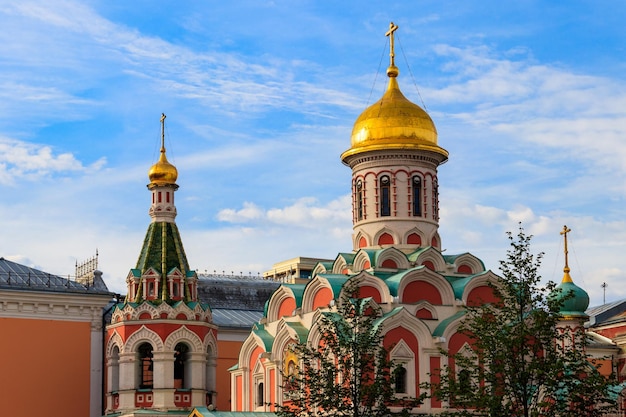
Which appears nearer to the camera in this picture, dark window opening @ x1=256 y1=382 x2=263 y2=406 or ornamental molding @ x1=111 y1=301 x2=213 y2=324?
dark window opening @ x1=256 y1=382 x2=263 y2=406

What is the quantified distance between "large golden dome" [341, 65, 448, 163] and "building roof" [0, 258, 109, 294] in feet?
29.1

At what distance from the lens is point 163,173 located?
103ft

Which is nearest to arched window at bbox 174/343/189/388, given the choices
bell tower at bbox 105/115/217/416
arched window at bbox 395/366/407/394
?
bell tower at bbox 105/115/217/416

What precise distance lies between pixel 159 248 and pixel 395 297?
726 cm

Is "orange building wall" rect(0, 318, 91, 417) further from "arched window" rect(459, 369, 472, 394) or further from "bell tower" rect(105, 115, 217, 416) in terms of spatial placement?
"arched window" rect(459, 369, 472, 394)

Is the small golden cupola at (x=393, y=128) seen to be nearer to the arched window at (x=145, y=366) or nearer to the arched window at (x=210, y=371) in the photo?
the arched window at (x=210, y=371)

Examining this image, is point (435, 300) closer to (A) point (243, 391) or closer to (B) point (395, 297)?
(B) point (395, 297)

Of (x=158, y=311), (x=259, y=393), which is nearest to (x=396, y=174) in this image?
(x=259, y=393)

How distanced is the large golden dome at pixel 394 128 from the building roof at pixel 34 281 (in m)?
8.86

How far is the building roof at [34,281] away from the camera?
106 ft

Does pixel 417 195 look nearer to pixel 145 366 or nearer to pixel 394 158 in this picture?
pixel 394 158

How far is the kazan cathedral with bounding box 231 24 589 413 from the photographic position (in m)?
26.6

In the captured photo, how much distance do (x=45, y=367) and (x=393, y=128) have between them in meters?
11.1

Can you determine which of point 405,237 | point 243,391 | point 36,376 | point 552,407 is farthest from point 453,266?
point 36,376
